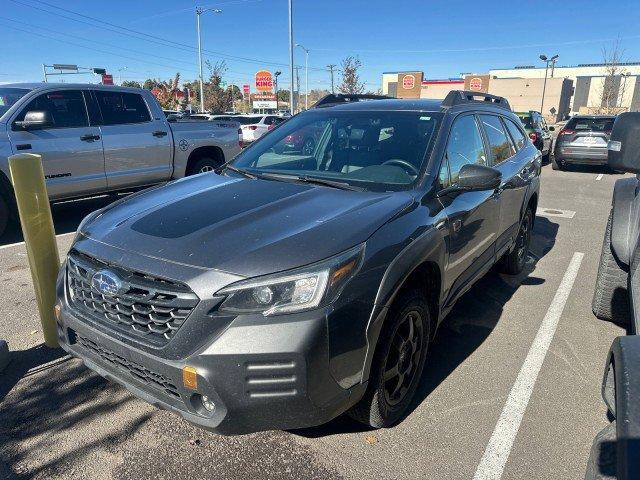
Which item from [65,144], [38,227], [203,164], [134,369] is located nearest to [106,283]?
[134,369]

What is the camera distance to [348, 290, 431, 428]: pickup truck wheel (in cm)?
245

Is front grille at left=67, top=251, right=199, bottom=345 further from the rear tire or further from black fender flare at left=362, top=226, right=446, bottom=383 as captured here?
the rear tire

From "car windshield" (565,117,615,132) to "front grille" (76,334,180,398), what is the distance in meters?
15.3

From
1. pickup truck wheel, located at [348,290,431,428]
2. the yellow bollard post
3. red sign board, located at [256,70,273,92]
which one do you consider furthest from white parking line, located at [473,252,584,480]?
red sign board, located at [256,70,273,92]

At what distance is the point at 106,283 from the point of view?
2291 mm

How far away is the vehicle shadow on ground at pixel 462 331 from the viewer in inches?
111

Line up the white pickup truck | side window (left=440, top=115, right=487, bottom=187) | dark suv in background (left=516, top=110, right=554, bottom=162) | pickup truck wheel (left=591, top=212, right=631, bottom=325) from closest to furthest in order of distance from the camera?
side window (left=440, top=115, right=487, bottom=187), pickup truck wheel (left=591, top=212, right=631, bottom=325), the white pickup truck, dark suv in background (left=516, top=110, right=554, bottom=162)

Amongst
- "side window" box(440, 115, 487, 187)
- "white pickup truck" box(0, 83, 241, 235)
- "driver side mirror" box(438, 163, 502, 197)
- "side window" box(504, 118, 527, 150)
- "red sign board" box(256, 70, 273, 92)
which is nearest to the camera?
"driver side mirror" box(438, 163, 502, 197)

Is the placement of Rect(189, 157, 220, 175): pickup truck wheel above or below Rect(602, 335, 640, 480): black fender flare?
below

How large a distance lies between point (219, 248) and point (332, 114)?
212 centimetres

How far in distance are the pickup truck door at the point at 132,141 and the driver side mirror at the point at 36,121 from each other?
2.50 feet

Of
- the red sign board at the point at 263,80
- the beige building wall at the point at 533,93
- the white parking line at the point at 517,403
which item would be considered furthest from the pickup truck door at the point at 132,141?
the beige building wall at the point at 533,93

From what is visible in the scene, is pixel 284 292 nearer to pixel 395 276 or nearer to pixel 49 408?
pixel 395 276

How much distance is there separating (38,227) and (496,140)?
3.73 metres
